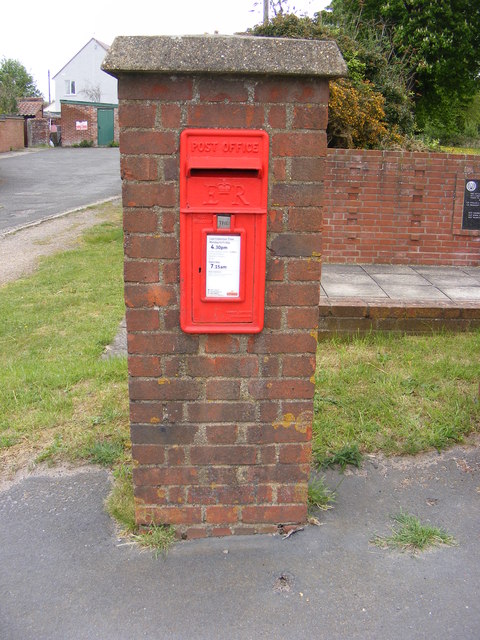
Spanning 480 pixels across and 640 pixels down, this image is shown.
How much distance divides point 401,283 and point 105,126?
38.4 metres

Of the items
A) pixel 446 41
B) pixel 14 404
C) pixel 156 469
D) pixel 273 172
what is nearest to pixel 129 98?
pixel 273 172

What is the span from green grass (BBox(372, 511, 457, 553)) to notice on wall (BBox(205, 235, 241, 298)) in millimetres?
1335

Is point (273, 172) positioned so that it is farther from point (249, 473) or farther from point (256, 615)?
point (256, 615)

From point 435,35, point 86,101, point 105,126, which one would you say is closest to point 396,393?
point 435,35

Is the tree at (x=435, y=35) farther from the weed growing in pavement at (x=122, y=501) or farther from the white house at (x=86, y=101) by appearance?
the white house at (x=86, y=101)

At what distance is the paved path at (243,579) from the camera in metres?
2.34

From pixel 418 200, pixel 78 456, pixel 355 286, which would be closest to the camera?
pixel 78 456

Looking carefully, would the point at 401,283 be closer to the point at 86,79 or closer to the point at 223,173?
the point at 223,173

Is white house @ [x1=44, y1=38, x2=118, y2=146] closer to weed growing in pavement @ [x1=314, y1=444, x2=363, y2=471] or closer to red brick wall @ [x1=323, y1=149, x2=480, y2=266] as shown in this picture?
red brick wall @ [x1=323, y1=149, x2=480, y2=266]

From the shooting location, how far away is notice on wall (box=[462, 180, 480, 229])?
818 centimetres

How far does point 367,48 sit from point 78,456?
10532 millimetres

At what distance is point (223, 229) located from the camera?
7.98ft

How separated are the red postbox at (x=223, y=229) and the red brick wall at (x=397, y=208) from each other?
5.95 metres

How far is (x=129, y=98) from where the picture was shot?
7.77ft
